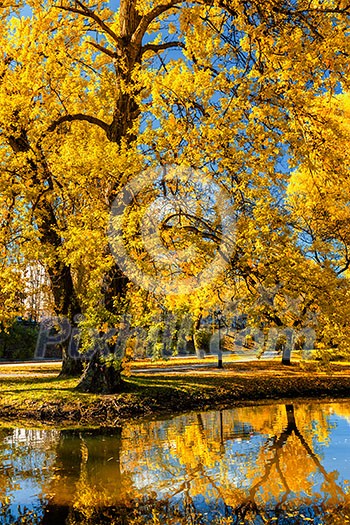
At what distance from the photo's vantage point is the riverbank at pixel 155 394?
12234 millimetres

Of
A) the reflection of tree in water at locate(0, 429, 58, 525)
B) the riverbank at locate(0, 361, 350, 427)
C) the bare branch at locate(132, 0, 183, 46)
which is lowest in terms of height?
the reflection of tree in water at locate(0, 429, 58, 525)

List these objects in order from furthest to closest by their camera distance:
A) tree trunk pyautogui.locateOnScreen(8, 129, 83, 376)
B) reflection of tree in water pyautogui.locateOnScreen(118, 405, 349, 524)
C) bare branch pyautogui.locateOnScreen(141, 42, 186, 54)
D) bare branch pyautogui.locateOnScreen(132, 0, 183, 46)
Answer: bare branch pyautogui.locateOnScreen(141, 42, 186, 54), tree trunk pyautogui.locateOnScreen(8, 129, 83, 376), bare branch pyautogui.locateOnScreen(132, 0, 183, 46), reflection of tree in water pyautogui.locateOnScreen(118, 405, 349, 524)

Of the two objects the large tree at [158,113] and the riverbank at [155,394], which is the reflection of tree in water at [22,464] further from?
the large tree at [158,113]

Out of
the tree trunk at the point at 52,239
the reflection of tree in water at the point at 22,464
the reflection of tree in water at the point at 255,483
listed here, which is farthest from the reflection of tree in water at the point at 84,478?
the tree trunk at the point at 52,239

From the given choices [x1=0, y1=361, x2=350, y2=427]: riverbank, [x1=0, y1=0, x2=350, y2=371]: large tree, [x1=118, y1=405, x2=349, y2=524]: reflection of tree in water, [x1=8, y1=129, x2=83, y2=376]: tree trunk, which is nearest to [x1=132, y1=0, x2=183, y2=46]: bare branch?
[x1=0, y1=0, x2=350, y2=371]: large tree

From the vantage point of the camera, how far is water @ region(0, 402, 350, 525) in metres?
5.68

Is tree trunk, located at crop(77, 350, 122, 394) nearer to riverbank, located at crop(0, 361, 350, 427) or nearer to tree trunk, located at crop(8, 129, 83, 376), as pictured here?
riverbank, located at crop(0, 361, 350, 427)

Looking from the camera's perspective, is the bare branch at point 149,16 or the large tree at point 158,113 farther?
the bare branch at point 149,16

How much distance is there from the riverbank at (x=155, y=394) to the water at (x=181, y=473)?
1.18 meters

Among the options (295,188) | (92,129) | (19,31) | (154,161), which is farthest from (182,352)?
(154,161)

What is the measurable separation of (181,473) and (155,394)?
6.52m

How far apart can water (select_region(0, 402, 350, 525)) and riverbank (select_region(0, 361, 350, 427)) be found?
1.18 m

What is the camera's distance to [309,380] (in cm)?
1759

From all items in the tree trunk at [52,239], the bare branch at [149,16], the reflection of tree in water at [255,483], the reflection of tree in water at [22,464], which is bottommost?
the reflection of tree in water at [22,464]
